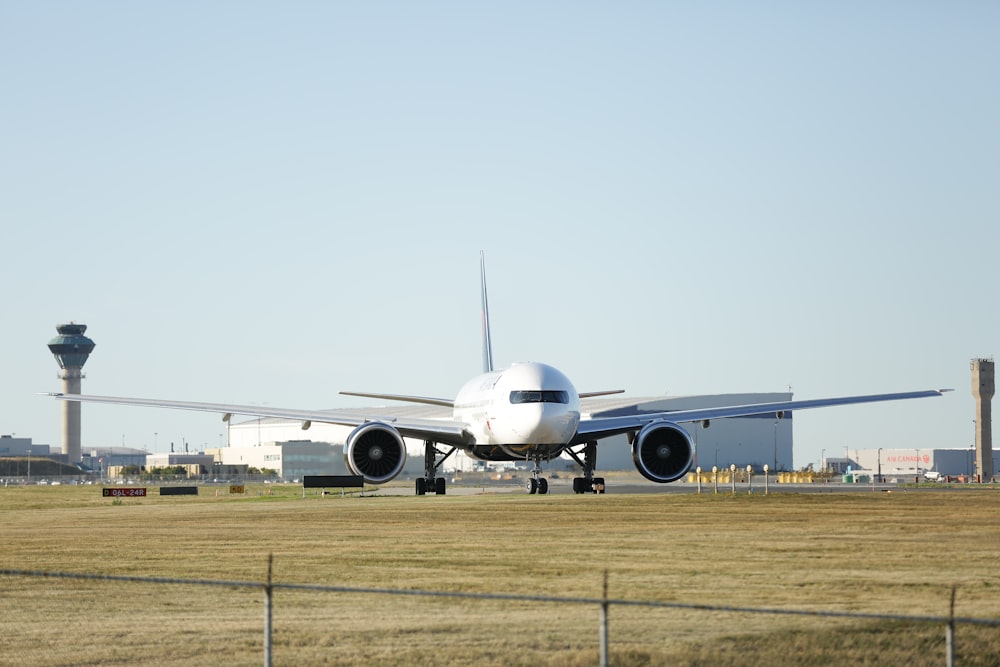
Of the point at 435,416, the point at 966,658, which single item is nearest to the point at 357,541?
the point at 966,658

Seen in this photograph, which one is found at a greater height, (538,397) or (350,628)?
(538,397)

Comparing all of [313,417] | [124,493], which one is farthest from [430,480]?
[124,493]

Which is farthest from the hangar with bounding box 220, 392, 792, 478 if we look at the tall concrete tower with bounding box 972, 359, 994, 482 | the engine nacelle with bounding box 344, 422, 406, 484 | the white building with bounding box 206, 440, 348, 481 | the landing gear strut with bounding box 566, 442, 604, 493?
the engine nacelle with bounding box 344, 422, 406, 484

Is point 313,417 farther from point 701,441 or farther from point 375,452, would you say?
point 701,441

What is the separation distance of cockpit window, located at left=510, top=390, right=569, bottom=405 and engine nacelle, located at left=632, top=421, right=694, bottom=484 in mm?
3355

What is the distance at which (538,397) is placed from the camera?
46.7m

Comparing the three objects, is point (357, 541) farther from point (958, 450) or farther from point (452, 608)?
point (958, 450)

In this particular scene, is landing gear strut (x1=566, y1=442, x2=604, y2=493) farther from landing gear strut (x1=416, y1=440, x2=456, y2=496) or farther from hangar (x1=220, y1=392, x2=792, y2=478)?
hangar (x1=220, y1=392, x2=792, y2=478)

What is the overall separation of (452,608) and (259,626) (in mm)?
2910

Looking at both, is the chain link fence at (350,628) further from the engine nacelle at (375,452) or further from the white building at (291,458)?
the white building at (291,458)

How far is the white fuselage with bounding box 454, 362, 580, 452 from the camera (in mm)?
46719

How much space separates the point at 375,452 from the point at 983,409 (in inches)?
4172

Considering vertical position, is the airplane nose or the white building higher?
the airplane nose

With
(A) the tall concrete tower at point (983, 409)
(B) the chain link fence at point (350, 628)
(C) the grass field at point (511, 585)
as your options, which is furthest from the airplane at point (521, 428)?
(A) the tall concrete tower at point (983, 409)
